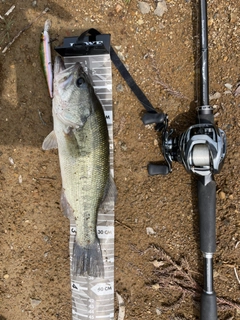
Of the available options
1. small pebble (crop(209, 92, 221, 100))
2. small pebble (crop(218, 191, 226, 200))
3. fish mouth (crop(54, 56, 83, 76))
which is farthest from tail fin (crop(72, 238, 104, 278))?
small pebble (crop(209, 92, 221, 100))

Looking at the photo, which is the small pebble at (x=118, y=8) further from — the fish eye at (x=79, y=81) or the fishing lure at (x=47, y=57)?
the fish eye at (x=79, y=81)

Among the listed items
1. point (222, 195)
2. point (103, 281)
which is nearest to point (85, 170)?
point (103, 281)

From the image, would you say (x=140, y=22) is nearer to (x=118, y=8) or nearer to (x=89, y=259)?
(x=118, y=8)

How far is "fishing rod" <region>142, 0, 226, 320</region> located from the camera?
2.59 metres

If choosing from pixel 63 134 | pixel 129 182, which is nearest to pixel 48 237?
pixel 129 182

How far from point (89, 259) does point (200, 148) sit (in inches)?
57.7

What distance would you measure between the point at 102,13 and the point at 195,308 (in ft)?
10.5

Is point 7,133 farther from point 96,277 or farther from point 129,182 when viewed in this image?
point 96,277

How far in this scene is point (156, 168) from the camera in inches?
122

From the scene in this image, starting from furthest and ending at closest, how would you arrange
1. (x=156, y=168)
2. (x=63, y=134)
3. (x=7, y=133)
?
(x=7, y=133), (x=156, y=168), (x=63, y=134)

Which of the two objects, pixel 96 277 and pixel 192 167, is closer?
pixel 192 167

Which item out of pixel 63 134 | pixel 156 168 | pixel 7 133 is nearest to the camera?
pixel 63 134

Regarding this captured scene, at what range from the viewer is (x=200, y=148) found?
2559 mm

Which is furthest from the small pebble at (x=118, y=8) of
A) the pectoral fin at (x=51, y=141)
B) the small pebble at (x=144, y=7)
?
the pectoral fin at (x=51, y=141)
